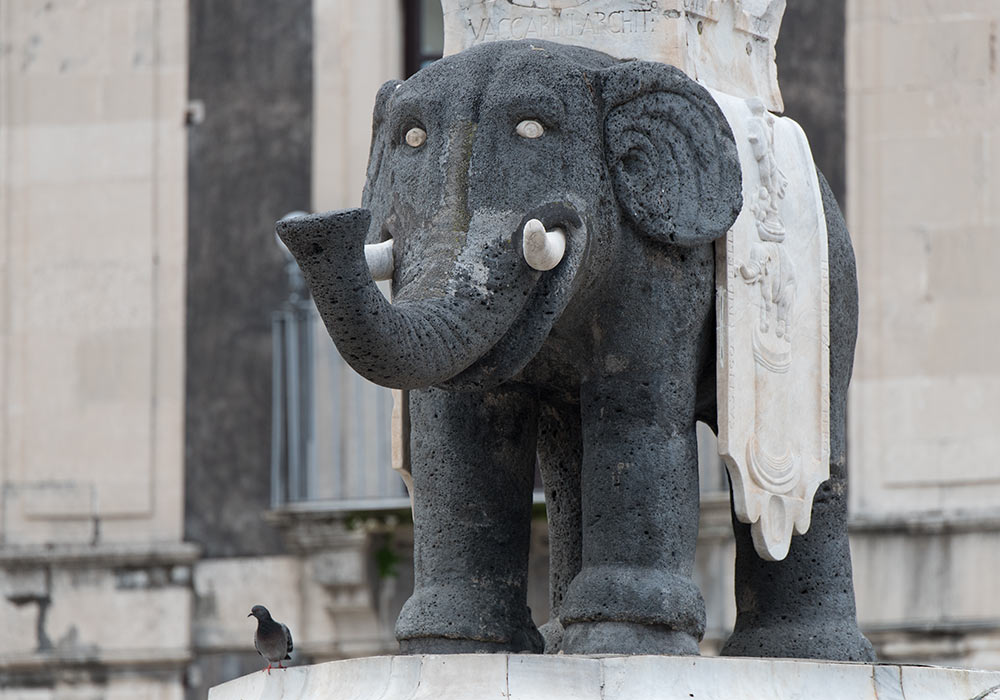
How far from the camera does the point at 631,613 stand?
7.38 m

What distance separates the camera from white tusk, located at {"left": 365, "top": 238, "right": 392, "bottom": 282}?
7.43 m

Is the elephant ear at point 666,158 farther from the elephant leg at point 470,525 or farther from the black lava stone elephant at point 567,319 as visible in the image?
the elephant leg at point 470,525

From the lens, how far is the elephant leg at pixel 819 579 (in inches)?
309

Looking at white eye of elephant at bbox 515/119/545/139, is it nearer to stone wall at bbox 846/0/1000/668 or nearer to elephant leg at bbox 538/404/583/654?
elephant leg at bbox 538/404/583/654

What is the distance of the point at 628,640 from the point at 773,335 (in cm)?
87

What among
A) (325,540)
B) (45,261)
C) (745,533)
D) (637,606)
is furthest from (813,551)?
(45,261)

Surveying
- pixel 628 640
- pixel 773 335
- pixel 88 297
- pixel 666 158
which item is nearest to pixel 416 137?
pixel 666 158

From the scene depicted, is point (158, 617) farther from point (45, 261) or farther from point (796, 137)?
point (796, 137)

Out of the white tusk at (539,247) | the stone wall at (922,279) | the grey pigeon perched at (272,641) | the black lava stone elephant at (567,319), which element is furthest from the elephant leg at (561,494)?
the stone wall at (922,279)

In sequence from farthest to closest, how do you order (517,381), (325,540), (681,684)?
(325,540) < (517,381) < (681,684)

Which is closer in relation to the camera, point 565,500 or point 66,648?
point 565,500

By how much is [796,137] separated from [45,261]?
31.6ft

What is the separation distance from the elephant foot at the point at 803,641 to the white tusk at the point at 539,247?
1164 millimetres

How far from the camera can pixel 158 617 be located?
1667 centimetres
